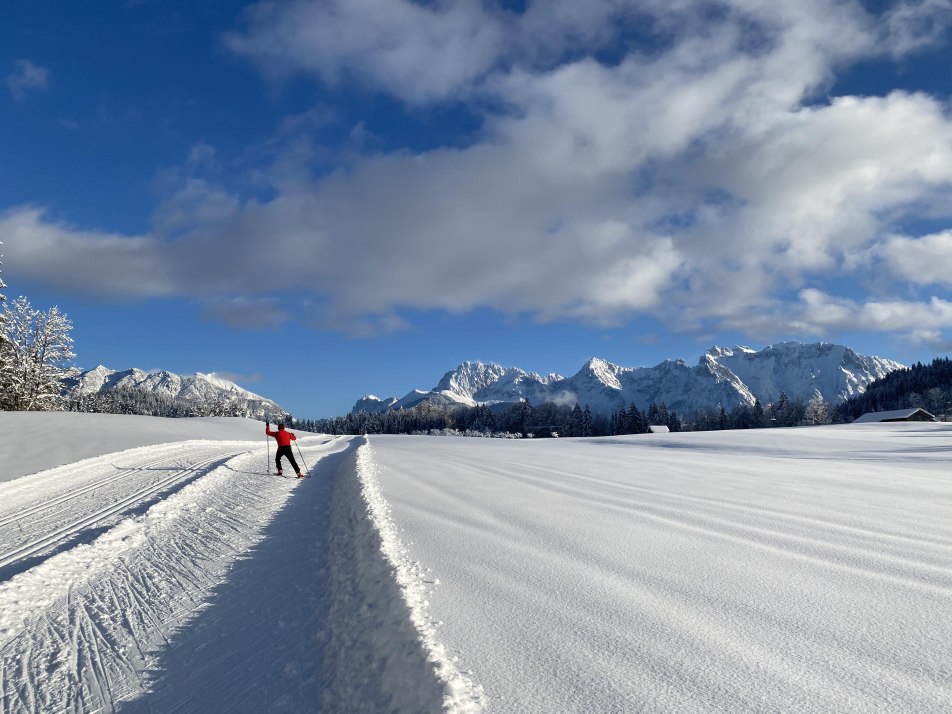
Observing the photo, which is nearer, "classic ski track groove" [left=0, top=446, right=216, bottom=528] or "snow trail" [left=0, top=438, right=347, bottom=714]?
"snow trail" [left=0, top=438, right=347, bottom=714]

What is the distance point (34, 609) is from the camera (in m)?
5.25

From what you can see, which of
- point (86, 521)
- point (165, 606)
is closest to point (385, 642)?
point (165, 606)

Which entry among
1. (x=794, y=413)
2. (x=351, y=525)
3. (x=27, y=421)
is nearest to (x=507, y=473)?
(x=351, y=525)

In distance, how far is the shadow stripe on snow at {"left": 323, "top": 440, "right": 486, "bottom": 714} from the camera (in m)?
3.18

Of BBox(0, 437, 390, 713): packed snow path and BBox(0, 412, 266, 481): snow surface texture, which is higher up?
BBox(0, 412, 266, 481): snow surface texture

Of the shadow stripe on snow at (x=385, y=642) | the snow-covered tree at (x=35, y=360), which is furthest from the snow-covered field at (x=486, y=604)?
the snow-covered tree at (x=35, y=360)

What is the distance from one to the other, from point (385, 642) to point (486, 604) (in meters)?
1.02

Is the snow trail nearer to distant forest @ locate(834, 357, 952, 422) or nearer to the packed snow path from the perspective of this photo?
the packed snow path

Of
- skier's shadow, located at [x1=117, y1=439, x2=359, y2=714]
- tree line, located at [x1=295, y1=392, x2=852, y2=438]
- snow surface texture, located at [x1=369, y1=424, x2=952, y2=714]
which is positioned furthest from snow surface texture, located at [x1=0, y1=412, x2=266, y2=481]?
tree line, located at [x1=295, y1=392, x2=852, y2=438]

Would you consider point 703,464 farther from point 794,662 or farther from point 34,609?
point 34,609

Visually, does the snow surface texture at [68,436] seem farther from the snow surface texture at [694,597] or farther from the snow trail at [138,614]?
the snow surface texture at [694,597]

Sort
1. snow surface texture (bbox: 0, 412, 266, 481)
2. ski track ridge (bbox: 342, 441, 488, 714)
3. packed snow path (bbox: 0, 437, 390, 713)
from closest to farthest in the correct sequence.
A: ski track ridge (bbox: 342, 441, 488, 714), packed snow path (bbox: 0, 437, 390, 713), snow surface texture (bbox: 0, 412, 266, 481)

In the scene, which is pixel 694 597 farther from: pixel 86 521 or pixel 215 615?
pixel 86 521

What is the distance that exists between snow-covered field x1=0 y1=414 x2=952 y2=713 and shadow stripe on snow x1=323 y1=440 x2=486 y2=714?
0.07 ft
